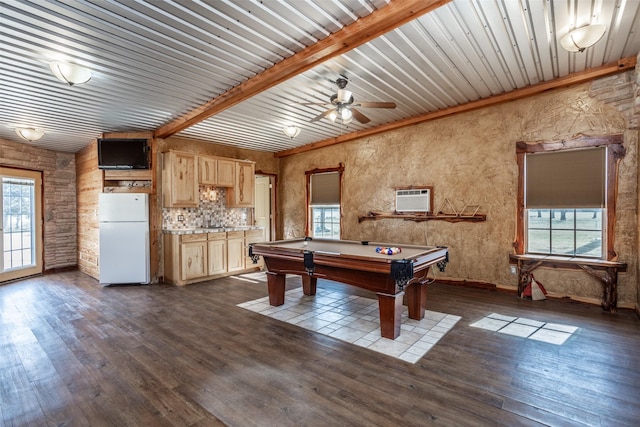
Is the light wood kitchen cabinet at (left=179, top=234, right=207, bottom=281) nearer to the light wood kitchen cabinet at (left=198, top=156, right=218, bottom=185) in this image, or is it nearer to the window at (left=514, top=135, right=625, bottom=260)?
the light wood kitchen cabinet at (left=198, top=156, right=218, bottom=185)

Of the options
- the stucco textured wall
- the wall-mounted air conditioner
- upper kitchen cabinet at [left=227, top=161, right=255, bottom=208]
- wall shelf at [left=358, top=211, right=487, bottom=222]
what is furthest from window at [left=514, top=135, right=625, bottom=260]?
upper kitchen cabinet at [left=227, top=161, right=255, bottom=208]

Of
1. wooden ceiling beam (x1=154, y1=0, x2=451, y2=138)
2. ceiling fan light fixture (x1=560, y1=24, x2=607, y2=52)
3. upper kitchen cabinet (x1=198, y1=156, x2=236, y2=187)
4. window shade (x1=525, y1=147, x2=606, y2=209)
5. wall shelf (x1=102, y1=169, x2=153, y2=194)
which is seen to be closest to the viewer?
wooden ceiling beam (x1=154, y1=0, x2=451, y2=138)

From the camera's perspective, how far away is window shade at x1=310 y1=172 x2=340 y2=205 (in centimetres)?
700

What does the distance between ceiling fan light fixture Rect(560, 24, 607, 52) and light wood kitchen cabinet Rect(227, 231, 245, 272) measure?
5.73m

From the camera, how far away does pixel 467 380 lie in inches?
93.9

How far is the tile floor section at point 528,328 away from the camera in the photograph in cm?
315

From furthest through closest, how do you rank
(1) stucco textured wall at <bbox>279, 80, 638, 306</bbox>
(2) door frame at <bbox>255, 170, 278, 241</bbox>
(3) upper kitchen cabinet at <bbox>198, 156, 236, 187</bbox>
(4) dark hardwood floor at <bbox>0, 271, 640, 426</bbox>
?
(2) door frame at <bbox>255, 170, 278, 241</bbox>
(3) upper kitchen cabinet at <bbox>198, 156, 236, 187</bbox>
(1) stucco textured wall at <bbox>279, 80, 638, 306</bbox>
(4) dark hardwood floor at <bbox>0, 271, 640, 426</bbox>

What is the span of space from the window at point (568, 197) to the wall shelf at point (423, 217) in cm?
63

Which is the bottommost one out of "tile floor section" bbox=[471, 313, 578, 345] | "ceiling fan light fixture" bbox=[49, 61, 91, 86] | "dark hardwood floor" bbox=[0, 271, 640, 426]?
"dark hardwood floor" bbox=[0, 271, 640, 426]

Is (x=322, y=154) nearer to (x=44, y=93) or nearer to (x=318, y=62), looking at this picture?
(x=318, y=62)

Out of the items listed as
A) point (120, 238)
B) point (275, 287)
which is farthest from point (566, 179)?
point (120, 238)

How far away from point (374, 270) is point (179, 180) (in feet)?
14.3

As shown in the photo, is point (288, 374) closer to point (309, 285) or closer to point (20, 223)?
point (309, 285)

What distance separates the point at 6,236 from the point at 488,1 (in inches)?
329
